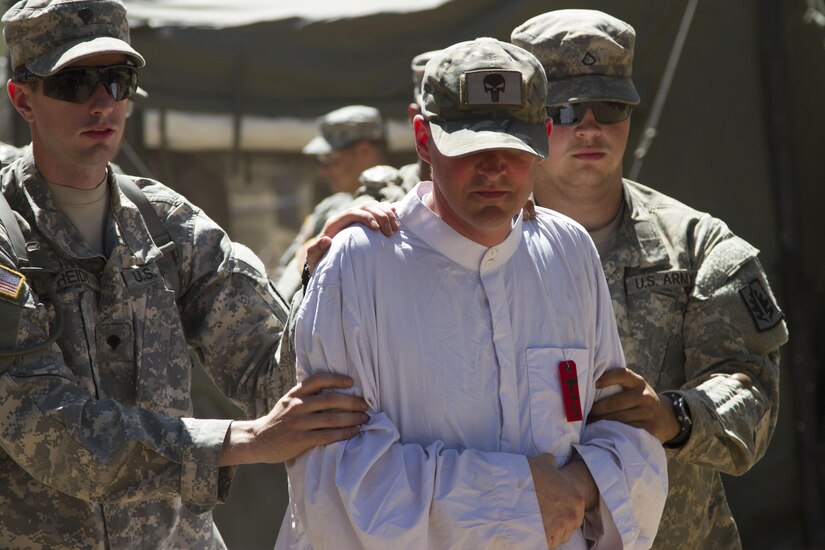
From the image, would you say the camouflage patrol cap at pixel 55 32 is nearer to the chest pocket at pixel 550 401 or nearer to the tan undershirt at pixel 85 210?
the tan undershirt at pixel 85 210

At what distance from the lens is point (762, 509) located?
21.1 ft

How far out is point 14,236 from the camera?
3.03 metres

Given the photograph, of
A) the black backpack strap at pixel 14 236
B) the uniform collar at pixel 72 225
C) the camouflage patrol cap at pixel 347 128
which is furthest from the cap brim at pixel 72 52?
the camouflage patrol cap at pixel 347 128

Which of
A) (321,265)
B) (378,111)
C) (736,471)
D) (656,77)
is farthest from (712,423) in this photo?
(378,111)

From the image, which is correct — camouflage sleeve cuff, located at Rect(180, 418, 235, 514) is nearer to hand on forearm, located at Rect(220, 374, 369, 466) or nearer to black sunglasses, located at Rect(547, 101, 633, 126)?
hand on forearm, located at Rect(220, 374, 369, 466)

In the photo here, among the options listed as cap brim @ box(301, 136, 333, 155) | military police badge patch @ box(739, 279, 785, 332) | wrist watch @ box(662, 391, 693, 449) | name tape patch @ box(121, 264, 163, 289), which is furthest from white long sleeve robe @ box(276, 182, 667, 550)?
cap brim @ box(301, 136, 333, 155)

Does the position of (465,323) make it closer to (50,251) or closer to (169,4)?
(50,251)

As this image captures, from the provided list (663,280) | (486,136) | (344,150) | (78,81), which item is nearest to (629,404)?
(486,136)

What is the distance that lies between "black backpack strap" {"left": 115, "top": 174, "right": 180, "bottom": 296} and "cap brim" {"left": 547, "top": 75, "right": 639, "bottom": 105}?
43.8 inches

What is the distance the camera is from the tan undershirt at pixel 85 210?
3.24 meters

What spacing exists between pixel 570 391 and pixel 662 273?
999 millimetres

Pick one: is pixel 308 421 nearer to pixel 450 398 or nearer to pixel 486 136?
pixel 450 398

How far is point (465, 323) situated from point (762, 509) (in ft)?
13.9

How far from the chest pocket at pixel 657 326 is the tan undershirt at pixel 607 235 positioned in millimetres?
150
